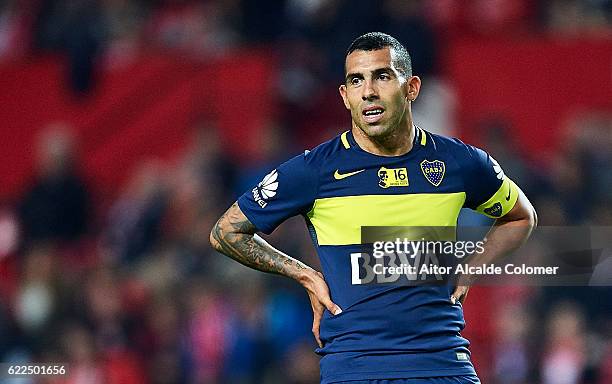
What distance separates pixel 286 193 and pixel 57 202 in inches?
258

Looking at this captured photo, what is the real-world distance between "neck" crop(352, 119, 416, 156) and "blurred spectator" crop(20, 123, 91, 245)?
654 cm

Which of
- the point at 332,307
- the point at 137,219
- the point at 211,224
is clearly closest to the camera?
the point at 332,307

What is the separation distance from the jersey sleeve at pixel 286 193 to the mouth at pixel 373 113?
0.30 m

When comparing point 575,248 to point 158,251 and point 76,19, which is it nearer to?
point 158,251

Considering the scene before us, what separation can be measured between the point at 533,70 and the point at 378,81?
6578 mm

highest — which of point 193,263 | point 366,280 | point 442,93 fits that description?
point 442,93

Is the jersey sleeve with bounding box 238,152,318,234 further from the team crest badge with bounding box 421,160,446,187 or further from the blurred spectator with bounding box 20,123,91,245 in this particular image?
the blurred spectator with bounding box 20,123,91,245

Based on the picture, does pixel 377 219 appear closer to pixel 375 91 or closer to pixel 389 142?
pixel 389 142

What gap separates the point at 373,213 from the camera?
222 inches

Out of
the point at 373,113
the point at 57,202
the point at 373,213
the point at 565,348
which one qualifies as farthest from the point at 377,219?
the point at 57,202

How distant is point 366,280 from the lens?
5.55 metres

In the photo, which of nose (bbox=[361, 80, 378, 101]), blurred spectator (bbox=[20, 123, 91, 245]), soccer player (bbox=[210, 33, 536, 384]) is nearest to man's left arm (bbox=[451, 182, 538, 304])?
soccer player (bbox=[210, 33, 536, 384])

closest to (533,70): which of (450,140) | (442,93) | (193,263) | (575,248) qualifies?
(442,93)

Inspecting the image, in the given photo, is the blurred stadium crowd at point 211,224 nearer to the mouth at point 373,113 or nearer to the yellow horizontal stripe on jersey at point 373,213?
the yellow horizontal stripe on jersey at point 373,213
